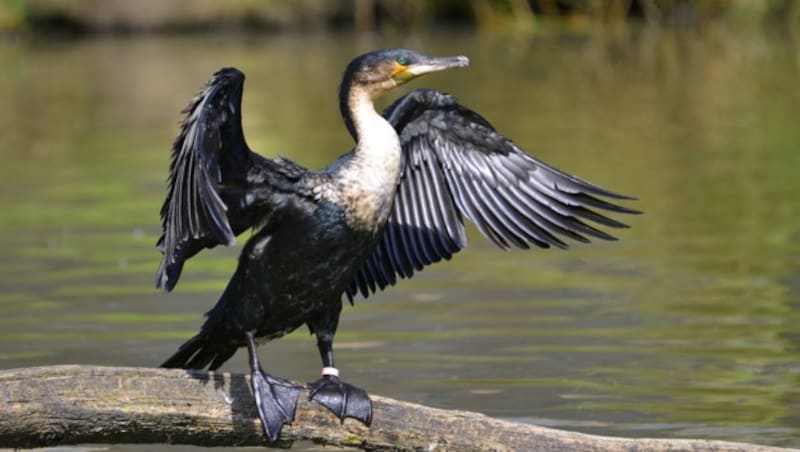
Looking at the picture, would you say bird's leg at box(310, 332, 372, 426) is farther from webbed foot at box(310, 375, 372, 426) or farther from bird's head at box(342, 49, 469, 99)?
bird's head at box(342, 49, 469, 99)

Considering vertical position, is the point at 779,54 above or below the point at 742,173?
above

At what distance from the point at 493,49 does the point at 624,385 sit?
13843 mm

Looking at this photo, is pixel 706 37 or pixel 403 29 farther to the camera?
pixel 403 29

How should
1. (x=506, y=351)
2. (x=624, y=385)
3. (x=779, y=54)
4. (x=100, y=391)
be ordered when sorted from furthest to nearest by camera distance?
(x=779, y=54), (x=506, y=351), (x=624, y=385), (x=100, y=391)

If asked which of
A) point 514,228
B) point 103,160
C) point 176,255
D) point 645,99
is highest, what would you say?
point 645,99

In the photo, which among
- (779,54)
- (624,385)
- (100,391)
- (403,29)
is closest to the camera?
(100,391)

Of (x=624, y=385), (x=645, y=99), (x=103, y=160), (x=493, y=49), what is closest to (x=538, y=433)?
(x=624, y=385)

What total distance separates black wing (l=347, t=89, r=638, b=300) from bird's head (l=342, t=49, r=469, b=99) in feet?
0.96

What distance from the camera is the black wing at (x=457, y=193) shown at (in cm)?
503

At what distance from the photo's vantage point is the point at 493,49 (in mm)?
19562

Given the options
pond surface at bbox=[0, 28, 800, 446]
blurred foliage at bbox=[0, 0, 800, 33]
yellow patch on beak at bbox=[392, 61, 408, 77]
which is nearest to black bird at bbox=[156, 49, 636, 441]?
yellow patch on beak at bbox=[392, 61, 408, 77]

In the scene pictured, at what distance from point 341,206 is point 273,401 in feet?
1.88

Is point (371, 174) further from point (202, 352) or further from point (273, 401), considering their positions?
point (202, 352)

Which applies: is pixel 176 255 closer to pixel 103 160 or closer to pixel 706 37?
pixel 103 160
